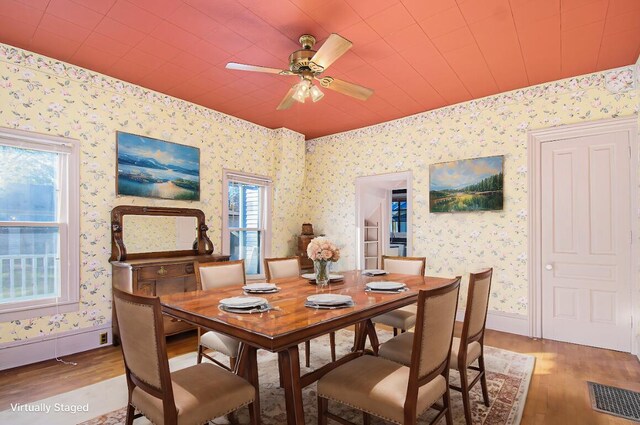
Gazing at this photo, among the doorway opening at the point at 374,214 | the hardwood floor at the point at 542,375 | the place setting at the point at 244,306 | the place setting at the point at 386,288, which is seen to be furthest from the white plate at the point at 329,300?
the doorway opening at the point at 374,214

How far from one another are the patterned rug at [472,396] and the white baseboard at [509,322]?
0.67 meters

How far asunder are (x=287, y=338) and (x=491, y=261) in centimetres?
337

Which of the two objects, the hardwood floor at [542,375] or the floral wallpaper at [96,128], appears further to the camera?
the floral wallpaper at [96,128]

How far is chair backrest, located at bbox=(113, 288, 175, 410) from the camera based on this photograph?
1446mm

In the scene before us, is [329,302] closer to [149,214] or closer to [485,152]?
[149,214]

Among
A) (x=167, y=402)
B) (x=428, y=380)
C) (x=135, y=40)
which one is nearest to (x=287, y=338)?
(x=167, y=402)

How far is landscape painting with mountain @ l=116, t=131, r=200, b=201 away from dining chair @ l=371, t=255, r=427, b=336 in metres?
2.54

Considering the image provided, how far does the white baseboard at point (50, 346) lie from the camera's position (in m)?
2.93

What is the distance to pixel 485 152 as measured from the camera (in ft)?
13.5

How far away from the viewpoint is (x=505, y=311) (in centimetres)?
395

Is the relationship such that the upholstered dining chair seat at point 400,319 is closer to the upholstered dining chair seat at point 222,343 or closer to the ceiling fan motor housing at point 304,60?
the upholstered dining chair seat at point 222,343

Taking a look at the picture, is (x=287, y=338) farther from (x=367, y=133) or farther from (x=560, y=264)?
(x=367, y=133)

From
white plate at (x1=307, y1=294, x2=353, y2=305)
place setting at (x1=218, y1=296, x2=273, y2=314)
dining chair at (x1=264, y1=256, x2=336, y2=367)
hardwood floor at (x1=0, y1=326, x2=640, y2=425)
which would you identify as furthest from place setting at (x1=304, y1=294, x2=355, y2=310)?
hardwood floor at (x1=0, y1=326, x2=640, y2=425)

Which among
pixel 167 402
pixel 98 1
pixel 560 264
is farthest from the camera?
pixel 560 264
